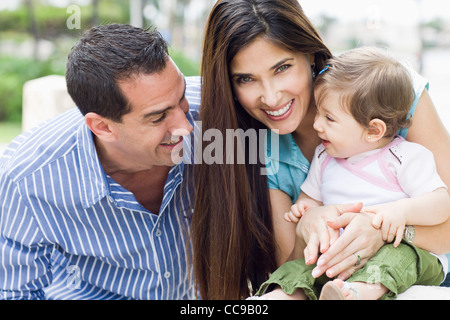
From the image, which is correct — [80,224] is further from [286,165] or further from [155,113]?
[286,165]

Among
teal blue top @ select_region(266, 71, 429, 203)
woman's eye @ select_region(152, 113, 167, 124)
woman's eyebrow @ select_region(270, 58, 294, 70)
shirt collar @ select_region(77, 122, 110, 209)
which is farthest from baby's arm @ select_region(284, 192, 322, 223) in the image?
shirt collar @ select_region(77, 122, 110, 209)

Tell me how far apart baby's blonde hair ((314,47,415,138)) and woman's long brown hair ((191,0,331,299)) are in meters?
0.19

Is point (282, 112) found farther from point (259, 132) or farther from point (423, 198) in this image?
point (423, 198)

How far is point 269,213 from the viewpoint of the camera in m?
2.30

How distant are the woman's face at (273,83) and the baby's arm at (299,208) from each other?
30 cm

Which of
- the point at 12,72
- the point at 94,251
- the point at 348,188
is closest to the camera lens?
the point at 348,188

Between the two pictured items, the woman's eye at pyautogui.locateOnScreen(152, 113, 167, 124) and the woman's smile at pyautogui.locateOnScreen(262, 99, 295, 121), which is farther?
the woman's eye at pyautogui.locateOnScreen(152, 113, 167, 124)

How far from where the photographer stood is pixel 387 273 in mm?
1723

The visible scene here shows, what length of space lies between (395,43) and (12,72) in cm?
884

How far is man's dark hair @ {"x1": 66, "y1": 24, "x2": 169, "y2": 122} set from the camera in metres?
2.22

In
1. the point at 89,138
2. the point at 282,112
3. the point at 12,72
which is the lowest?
the point at 12,72

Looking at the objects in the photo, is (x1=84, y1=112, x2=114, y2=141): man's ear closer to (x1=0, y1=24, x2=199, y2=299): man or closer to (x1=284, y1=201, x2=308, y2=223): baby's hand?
(x1=0, y1=24, x2=199, y2=299): man

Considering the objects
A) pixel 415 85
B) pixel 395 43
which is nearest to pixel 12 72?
pixel 395 43

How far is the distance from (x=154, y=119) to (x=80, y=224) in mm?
629
